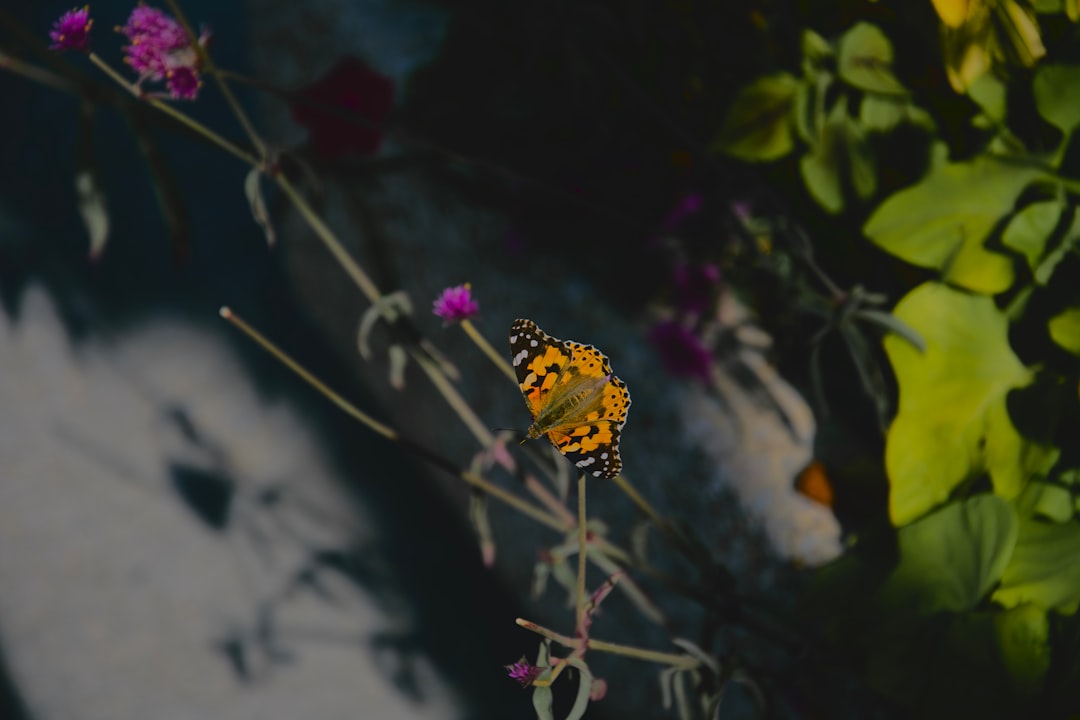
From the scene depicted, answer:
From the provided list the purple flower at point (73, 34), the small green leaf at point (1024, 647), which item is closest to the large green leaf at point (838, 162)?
Result: the small green leaf at point (1024, 647)

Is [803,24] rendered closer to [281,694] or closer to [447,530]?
[447,530]

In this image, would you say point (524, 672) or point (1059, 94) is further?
point (1059, 94)

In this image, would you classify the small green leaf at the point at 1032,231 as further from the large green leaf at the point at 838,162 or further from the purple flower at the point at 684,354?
the purple flower at the point at 684,354

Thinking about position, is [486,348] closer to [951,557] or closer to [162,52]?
[162,52]

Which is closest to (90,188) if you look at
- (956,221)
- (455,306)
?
(455,306)

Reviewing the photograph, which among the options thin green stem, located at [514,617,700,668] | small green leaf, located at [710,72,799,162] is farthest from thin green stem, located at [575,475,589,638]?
small green leaf, located at [710,72,799,162]

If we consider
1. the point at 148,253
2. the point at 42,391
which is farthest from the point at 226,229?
the point at 42,391
